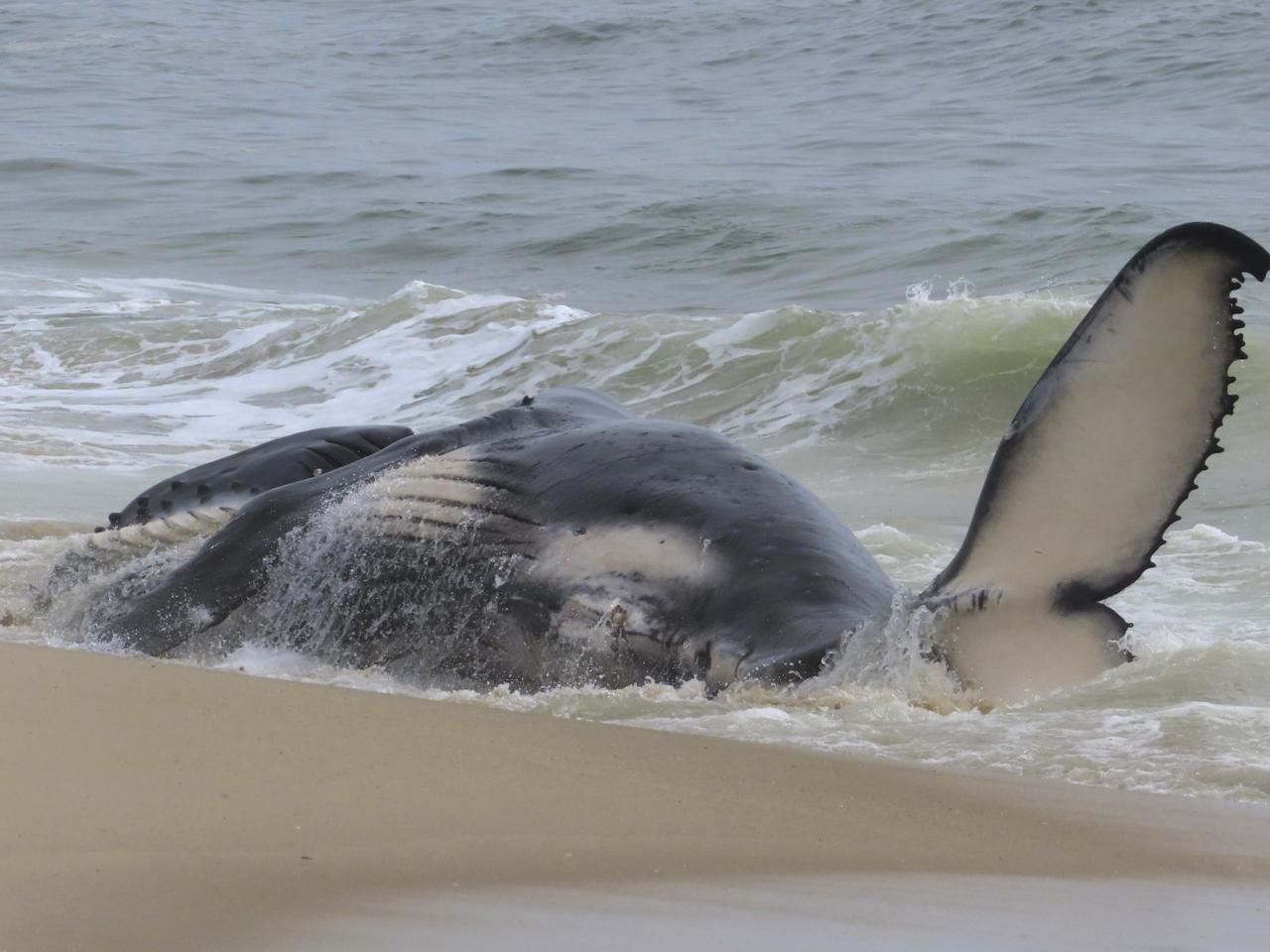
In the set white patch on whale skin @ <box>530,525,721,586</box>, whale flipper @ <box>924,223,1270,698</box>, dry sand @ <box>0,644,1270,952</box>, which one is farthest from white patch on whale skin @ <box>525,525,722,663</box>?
whale flipper @ <box>924,223,1270,698</box>

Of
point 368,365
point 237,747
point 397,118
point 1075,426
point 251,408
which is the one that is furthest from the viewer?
point 397,118

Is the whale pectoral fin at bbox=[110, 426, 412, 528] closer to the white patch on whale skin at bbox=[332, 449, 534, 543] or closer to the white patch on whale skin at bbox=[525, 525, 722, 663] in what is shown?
the white patch on whale skin at bbox=[332, 449, 534, 543]

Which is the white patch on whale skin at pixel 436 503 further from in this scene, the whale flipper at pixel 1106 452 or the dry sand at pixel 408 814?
the whale flipper at pixel 1106 452

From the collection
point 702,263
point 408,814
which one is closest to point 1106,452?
point 408,814

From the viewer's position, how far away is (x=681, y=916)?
2729 millimetres

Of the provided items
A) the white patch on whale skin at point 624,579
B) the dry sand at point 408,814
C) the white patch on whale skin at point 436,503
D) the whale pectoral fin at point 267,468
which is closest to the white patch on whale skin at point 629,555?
the white patch on whale skin at point 624,579

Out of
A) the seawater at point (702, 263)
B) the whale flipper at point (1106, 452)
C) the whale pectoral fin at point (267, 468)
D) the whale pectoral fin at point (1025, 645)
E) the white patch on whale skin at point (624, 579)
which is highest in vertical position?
the whale flipper at point (1106, 452)

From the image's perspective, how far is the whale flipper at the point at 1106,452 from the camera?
3.73 meters

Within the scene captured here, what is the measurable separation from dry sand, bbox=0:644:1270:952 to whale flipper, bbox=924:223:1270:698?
1.22 feet

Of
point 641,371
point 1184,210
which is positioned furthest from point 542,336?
point 1184,210

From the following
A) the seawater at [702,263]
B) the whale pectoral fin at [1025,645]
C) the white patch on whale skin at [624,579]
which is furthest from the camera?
the seawater at [702,263]

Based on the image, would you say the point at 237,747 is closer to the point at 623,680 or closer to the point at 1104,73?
the point at 623,680

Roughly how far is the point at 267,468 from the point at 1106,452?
3278 mm

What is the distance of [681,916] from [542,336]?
13109 millimetres
